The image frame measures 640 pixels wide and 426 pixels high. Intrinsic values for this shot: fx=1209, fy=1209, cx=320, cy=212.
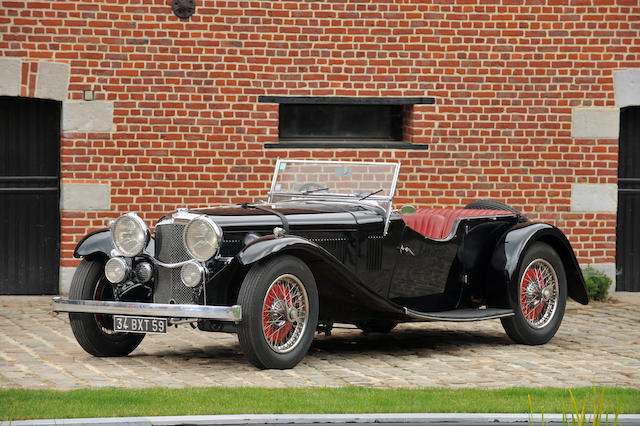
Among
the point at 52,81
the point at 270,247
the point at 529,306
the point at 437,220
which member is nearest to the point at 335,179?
the point at 437,220

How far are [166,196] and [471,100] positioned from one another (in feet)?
11.1

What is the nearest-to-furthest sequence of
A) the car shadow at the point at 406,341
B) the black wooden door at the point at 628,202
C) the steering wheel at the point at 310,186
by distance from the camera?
the car shadow at the point at 406,341 < the steering wheel at the point at 310,186 < the black wooden door at the point at 628,202

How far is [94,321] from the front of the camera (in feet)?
27.7

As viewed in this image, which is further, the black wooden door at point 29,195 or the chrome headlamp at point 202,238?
the black wooden door at point 29,195

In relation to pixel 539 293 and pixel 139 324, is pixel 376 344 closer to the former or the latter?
pixel 539 293

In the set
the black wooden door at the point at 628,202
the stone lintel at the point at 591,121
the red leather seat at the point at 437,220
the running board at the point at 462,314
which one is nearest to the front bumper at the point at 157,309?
the running board at the point at 462,314

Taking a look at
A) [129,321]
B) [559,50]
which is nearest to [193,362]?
[129,321]

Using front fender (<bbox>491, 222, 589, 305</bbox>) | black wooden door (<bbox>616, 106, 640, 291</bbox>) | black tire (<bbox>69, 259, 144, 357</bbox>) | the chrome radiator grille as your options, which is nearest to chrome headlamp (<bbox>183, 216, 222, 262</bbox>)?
the chrome radiator grille

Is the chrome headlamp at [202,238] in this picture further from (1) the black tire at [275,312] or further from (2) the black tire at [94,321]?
(2) the black tire at [94,321]

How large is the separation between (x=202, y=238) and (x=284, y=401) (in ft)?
5.68

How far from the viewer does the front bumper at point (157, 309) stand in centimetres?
767

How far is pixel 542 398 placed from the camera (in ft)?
22.5

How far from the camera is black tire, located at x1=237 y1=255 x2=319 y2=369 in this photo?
777 cm

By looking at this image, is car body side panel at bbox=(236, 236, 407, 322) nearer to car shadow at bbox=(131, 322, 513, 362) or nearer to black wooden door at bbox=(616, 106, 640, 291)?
car shadow at bbox=(131, 322, 513, 362)
